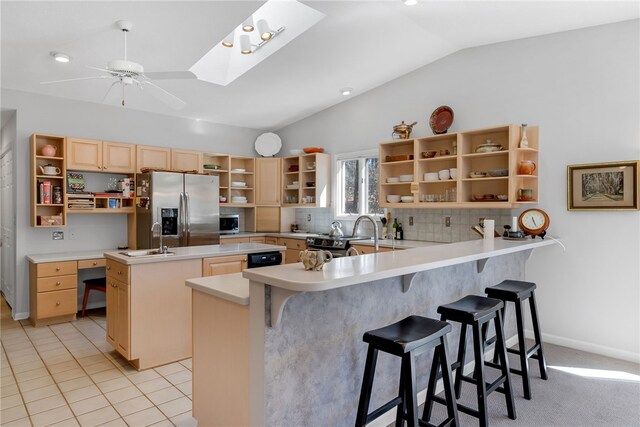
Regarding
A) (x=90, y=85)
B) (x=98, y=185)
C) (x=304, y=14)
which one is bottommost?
(x=98, y=185)

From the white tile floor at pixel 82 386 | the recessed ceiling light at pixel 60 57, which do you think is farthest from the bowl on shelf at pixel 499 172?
the recessed ceiling light at pixel 60 57

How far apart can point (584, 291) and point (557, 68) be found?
214 cm

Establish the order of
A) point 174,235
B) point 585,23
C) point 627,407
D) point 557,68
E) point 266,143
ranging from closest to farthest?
point 627,407 → point 585,23 → point 557,68 → point 174,235 → point 266,143

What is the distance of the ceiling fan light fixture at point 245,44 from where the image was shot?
4.05 m

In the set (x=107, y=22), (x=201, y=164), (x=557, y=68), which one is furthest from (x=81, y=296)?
(x=557, y=68)

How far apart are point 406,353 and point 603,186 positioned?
2.85 m

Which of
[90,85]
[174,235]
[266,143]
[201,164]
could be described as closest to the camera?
[90,85]

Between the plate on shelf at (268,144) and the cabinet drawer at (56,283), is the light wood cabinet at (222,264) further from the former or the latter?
the plate on shelf at (268,144)

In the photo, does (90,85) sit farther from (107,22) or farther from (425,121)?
(425,121)

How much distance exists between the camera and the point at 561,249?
3.75 metres

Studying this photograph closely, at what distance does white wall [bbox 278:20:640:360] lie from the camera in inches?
132

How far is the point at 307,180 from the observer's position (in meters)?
6.06

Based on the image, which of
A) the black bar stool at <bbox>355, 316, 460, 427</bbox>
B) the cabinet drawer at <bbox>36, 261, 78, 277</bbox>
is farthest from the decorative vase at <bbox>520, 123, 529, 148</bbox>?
the cabinet drawer at <bbox>36, 261, 78, 277</bbox>

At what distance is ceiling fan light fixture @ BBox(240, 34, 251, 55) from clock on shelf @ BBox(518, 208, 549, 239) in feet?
10.7
